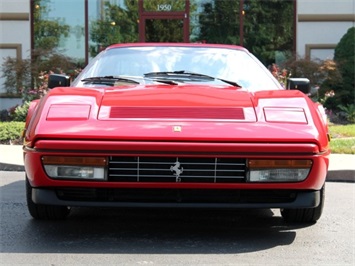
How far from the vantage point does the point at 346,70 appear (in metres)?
14.7

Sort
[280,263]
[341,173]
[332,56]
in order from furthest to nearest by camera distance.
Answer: [332,56] < [341,173] < [280,263]

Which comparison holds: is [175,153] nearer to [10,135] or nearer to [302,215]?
[302,215]

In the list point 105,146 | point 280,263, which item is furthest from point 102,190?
point 280,263

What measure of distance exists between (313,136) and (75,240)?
1735mm

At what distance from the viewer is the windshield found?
595 centimetres

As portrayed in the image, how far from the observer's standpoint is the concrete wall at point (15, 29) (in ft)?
51.6

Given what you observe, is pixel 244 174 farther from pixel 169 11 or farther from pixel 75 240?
pixel 169 11

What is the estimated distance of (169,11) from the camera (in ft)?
51.6

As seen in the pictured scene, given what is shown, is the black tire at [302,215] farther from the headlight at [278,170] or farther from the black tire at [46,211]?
the black tire at [46,211]

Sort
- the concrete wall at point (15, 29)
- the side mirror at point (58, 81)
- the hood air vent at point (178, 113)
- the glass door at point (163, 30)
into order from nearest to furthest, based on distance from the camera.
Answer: the hood air vent at point (178, 113), the side mirror at point (58, 81), the concrete wall at point (15, 29), the glass door at point (163, 30)

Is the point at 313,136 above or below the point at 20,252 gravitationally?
above

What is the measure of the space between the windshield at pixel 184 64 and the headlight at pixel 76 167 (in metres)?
1.25

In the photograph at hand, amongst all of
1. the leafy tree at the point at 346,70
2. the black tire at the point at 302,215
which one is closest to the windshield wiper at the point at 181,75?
the black tire at the point at 302,215

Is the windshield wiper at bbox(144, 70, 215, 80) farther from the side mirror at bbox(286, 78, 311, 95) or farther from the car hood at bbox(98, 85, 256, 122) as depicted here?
the side mirror at bbox(286, 78, 311, 95)
